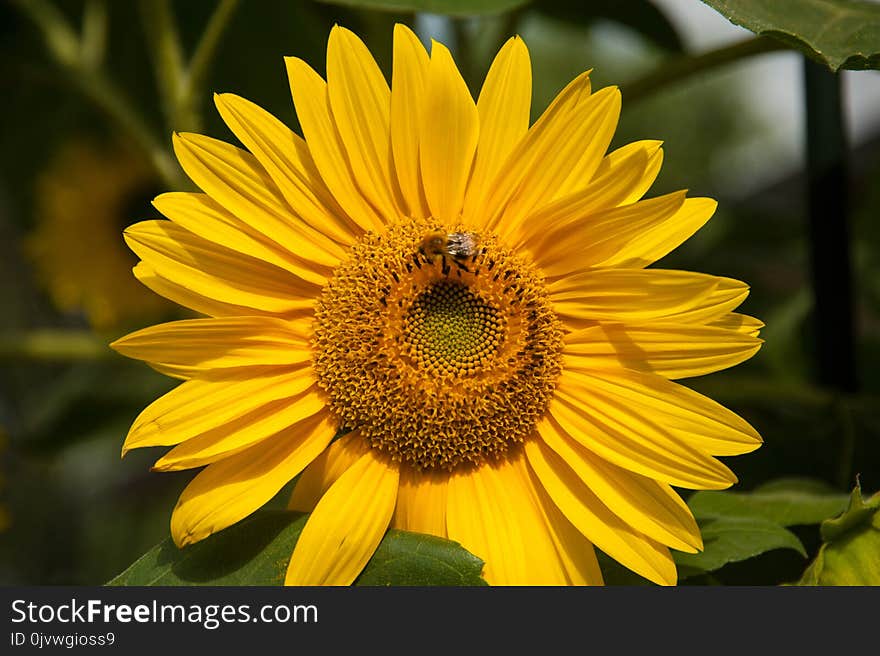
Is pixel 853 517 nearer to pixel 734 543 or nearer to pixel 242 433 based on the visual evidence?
pixel 734 543

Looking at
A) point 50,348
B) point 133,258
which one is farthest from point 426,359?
point 133,258

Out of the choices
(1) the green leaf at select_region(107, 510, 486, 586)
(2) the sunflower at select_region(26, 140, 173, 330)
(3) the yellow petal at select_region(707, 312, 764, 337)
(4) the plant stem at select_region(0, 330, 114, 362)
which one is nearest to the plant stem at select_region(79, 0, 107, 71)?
(4) the plant stem at select_region(0, 330, 114, 362)

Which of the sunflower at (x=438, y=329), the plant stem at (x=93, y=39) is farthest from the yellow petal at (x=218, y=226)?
the plant stem at (x=93, y=39)

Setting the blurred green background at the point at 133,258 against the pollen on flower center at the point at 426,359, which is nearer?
the pollen on flower center at the point at 426,359

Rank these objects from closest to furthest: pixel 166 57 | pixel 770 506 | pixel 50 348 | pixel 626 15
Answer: pixel 770 506
pixel 166 57
pixel 50 348
pixel 626 15

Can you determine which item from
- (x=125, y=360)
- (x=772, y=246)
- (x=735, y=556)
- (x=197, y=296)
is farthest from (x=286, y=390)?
(x=772, y=246)

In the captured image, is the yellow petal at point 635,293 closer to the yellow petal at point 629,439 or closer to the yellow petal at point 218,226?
the yellow petal at point 629,439

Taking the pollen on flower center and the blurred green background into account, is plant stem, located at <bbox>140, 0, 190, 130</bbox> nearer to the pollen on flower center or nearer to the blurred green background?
the blurred green background
